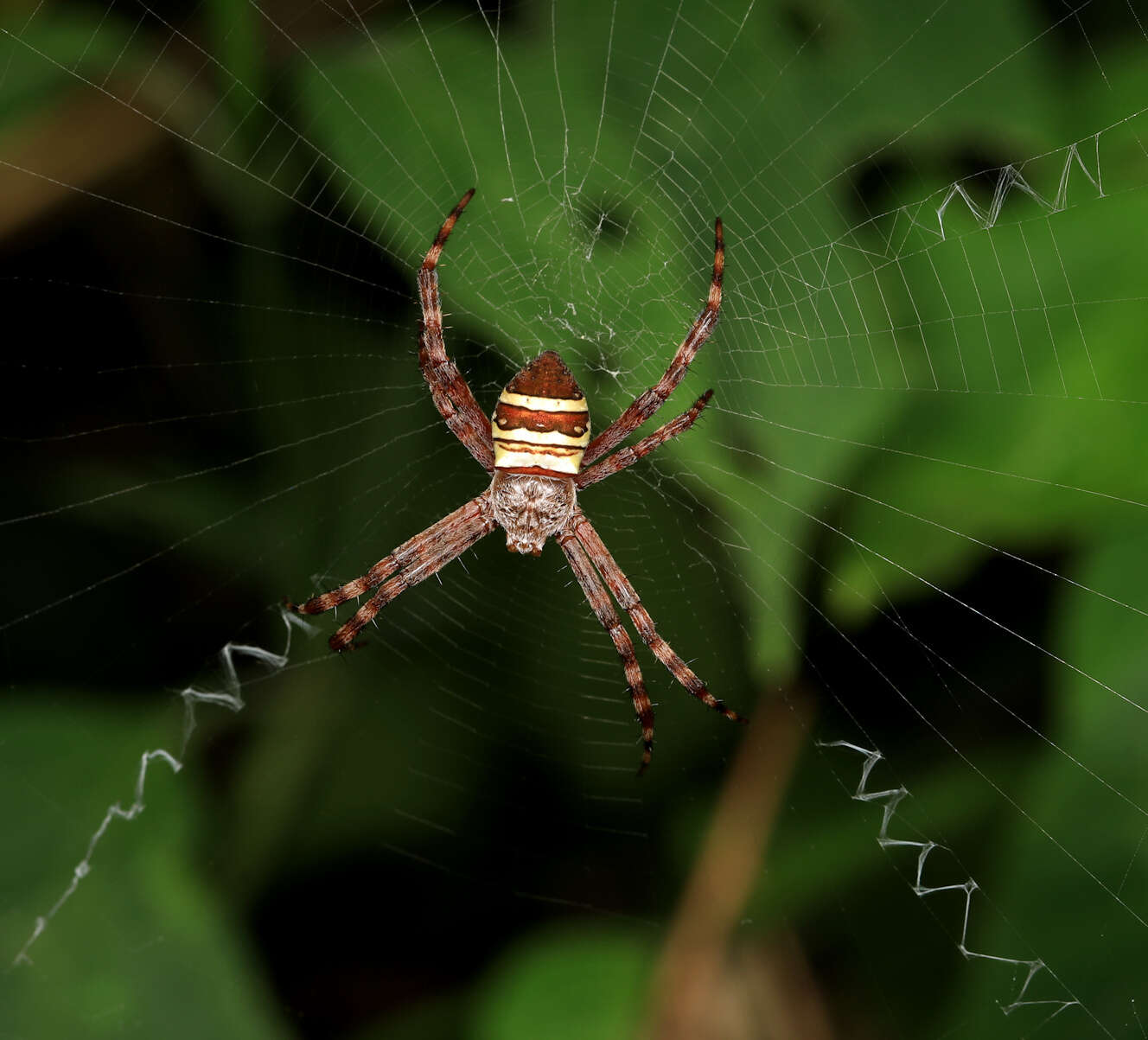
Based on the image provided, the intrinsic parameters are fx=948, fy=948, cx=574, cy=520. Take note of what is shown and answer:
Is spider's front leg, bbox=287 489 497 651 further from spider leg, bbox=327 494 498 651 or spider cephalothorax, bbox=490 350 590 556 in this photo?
spider cephalothorax, bbox=490 350 590 556

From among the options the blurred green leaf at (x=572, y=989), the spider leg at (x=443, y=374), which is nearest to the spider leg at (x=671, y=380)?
the spider leg at (x=443, y=374)

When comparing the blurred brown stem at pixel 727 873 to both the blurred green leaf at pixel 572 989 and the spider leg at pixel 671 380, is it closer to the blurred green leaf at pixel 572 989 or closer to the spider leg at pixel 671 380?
the blurred green leaf at pixel 572 989

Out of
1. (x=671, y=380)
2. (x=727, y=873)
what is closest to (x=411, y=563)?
(x=671, y=380)

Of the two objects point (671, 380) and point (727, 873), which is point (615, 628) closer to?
point (727, 873)

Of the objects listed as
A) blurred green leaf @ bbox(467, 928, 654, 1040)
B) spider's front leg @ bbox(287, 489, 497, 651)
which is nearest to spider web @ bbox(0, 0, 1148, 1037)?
blurred green leaf @ bbox(467, 928, 654, 1040)

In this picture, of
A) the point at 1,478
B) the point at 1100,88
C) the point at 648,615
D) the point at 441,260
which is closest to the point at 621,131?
the point at 441,260

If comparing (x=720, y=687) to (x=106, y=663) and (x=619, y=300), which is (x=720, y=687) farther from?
(x=106, y=663)
